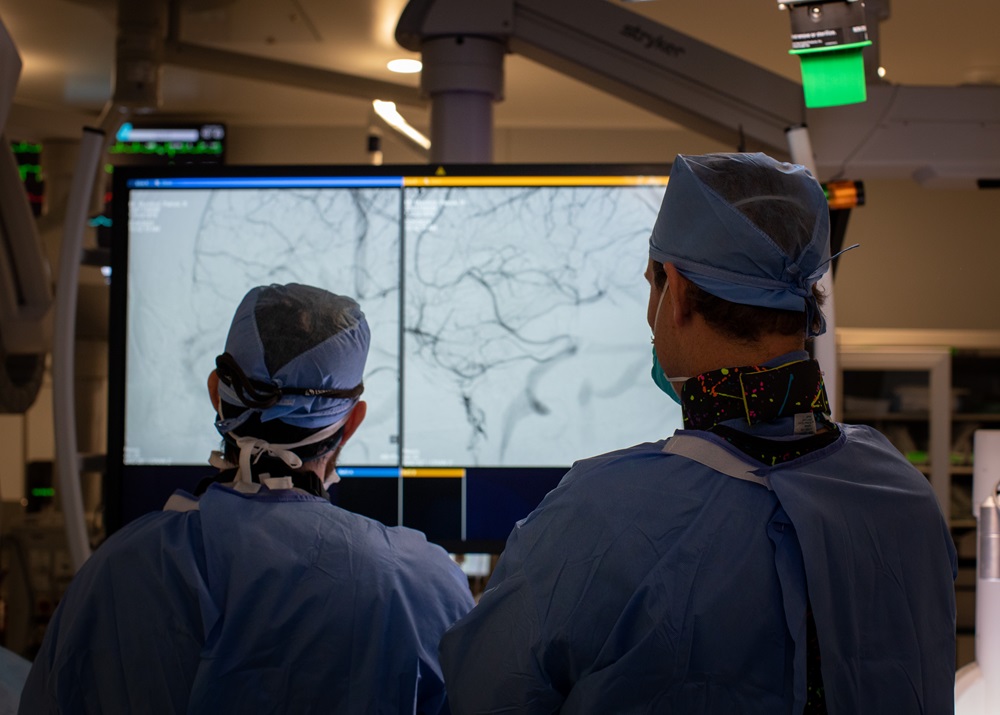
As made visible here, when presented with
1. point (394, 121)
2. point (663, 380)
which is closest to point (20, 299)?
point (394, 121)

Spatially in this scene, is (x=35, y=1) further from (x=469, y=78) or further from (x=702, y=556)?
(x=702, y=556)

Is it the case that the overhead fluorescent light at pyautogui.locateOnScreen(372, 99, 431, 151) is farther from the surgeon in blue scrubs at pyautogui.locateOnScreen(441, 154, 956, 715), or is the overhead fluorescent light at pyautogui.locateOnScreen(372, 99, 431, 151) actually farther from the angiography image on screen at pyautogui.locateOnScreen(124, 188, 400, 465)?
the surgeon in blue scrubs at pyautogui.locateOnScreen(441, 154, 956, 715)

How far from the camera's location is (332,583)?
1328mm

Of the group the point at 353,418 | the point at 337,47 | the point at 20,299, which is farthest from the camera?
the point at 337,47

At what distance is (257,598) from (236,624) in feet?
0.13

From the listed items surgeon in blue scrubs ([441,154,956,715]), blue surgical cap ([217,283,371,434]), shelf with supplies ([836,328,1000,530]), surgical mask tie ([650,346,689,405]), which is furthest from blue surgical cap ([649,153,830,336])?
shelf with supplies ([836,328,1000,530])

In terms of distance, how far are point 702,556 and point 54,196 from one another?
13.2 ft

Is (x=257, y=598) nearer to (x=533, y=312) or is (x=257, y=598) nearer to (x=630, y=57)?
(x=533, y=312)

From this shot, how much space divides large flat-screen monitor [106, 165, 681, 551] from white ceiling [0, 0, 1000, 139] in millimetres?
1493

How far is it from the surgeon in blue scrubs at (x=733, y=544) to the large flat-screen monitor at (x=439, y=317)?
0.90 metres

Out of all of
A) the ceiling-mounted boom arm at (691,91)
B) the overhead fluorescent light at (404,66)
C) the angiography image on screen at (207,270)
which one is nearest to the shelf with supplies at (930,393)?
the overhead fluorescent light at (404,66)

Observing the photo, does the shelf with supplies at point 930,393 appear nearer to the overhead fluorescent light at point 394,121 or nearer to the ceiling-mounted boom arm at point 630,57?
the overhead fluorescent light at point 394,121

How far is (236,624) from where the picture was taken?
128 cm

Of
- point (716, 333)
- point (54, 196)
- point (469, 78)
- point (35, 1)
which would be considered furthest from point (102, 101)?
point (716, 333)
